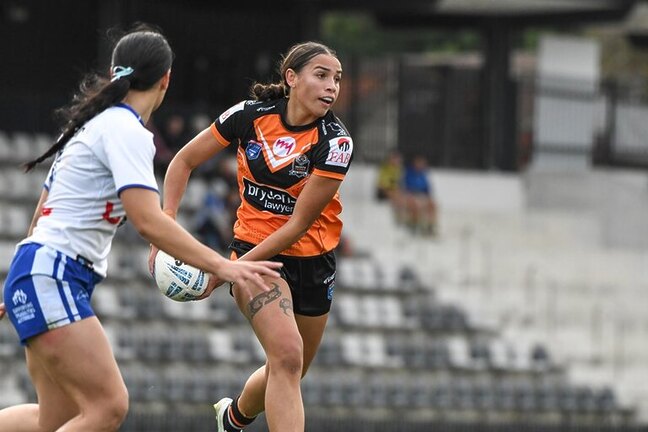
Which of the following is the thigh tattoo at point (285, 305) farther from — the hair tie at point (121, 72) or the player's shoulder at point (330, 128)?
the hair tie at point (121, 72)

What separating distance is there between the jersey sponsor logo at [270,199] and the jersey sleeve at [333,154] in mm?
241

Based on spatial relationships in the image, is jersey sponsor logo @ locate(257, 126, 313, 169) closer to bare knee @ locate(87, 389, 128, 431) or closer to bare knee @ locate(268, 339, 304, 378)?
bare knee @ locate(268, 339, 304, 378)

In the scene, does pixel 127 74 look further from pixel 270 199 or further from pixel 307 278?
pixel 307 278

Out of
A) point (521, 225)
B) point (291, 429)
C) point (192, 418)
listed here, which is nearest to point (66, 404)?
point (291, 429)

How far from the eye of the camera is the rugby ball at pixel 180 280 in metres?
7.21

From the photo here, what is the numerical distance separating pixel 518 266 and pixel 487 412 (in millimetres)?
5047

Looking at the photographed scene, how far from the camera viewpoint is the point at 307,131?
7.45m

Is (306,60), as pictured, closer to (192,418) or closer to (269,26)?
(192,418)

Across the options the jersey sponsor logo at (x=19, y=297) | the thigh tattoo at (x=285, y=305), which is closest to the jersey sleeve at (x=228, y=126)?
Result: the thigh tattoo at (x=285, y=305)

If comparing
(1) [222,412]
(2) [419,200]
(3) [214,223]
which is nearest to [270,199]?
(1) [222,412]

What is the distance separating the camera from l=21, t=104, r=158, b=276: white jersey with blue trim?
6.39m

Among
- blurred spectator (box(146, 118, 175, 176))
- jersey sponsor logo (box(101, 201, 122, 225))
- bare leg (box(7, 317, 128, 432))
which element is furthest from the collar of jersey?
blurred spectator (box(146, 118, 175, 176))

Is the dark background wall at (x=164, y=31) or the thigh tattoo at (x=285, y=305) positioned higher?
the thigh tattoo at (x=285, y=305)

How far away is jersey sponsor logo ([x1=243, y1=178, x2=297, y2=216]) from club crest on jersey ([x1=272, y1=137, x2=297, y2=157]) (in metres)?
0.18
